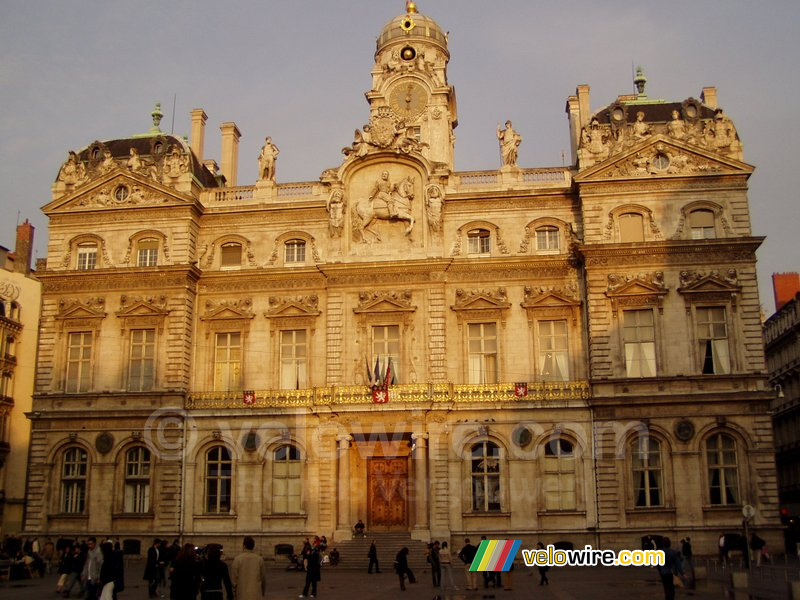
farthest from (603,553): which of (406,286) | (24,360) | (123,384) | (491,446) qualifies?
(24,360)

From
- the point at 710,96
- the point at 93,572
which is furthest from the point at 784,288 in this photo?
the point at 93,572

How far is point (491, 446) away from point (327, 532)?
893 cm

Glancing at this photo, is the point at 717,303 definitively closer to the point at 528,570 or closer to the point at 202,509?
the point at 528,570

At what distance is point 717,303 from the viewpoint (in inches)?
1681

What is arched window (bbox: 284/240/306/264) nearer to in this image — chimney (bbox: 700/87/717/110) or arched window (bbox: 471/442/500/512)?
arched window (bbox: 471/442/500/512)

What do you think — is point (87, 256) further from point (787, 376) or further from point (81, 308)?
point (787, 376)

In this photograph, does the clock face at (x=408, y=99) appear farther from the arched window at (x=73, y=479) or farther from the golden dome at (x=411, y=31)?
the arched window at (x=73, y=479)

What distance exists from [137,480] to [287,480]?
24.9 ft

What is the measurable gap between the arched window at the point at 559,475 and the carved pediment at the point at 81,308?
23918 millimetres

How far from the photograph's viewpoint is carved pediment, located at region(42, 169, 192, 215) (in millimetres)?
47594

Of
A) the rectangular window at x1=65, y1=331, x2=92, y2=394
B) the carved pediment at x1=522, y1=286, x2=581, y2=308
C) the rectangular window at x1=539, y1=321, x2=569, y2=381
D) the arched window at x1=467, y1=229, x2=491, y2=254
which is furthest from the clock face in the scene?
the rectangular window at x1=65, y1=331, x2=92, y2=394

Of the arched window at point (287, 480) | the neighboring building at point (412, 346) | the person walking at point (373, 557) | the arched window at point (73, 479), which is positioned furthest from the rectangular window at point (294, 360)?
the arched window at point (73, 479)

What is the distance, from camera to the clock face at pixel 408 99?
54625 mm

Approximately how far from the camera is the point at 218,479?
44812 mm
